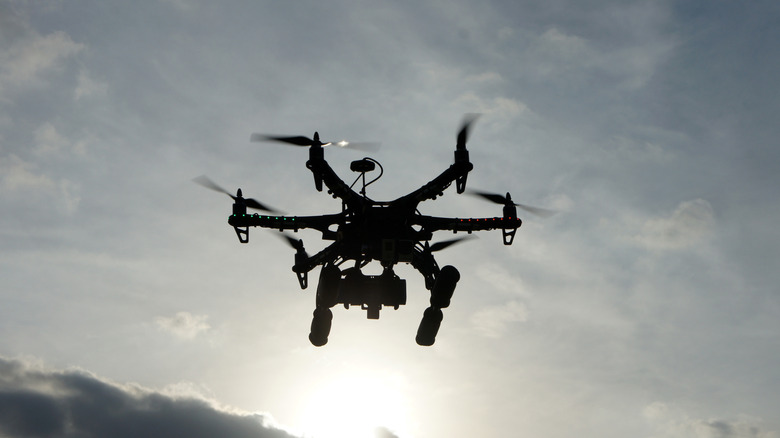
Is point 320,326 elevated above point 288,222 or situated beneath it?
situated beneath

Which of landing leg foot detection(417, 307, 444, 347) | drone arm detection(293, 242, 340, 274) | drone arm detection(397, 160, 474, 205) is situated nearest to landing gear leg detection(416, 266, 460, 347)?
landing leg foot detection(417, 307, 444, 347)

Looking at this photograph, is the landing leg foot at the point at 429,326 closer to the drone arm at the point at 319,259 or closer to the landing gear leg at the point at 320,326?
the landing gear leg at the point at 320,326

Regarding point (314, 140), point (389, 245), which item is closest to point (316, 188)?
point (314, 140)

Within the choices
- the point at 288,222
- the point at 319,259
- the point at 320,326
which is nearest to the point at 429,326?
the point at 320,326

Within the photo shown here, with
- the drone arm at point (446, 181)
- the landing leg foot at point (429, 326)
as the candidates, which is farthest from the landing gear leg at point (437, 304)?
the drone arm at point (446, 181)

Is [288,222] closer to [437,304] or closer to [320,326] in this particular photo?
[320,326]

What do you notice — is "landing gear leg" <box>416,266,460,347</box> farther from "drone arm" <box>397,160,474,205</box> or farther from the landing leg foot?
"drone arm" <box>397,160,474,205</box>

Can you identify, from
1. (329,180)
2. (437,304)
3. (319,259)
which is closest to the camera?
(329,180)

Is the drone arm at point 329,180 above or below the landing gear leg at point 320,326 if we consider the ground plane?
above

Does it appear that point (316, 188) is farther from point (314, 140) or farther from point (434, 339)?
point (434, 339)

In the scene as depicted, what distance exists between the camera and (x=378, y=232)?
104 ft

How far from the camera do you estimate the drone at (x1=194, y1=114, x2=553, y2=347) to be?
30.8 meters

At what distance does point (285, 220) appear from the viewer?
105 feet

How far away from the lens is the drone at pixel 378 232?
101 ft
